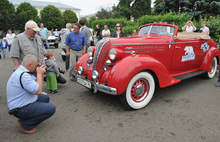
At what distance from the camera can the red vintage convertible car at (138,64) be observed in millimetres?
2920

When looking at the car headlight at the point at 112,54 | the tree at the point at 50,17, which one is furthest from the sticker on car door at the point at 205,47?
the tree at the point at 50,17

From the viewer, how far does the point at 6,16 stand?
1607 inches

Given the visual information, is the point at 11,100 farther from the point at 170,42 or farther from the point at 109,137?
the point at 170,42

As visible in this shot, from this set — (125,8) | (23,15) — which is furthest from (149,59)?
(23,15)

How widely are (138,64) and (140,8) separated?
3171 centimetres

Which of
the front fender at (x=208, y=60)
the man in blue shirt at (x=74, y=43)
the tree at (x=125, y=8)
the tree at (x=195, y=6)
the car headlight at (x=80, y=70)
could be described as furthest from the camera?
the tree at (x=125, y=8)

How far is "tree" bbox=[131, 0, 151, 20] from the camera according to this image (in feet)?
103

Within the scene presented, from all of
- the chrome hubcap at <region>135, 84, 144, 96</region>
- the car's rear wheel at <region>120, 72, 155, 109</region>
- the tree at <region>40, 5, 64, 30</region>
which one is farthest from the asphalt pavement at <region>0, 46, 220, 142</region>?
the tree at <region>40, 5, 64, 30</region>

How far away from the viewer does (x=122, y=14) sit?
108 ft

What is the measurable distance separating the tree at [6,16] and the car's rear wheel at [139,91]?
153 ft

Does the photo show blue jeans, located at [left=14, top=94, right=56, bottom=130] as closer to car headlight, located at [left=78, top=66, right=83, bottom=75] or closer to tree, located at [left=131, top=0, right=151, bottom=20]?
car headlight, located at [left=78, top=66, right=83, bottom=75]

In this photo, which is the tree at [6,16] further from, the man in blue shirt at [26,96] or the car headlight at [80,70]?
the man in blue shirt at [26,96]

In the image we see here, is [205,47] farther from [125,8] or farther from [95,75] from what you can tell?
[125,8]

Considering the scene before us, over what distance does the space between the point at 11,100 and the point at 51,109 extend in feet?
1.87
